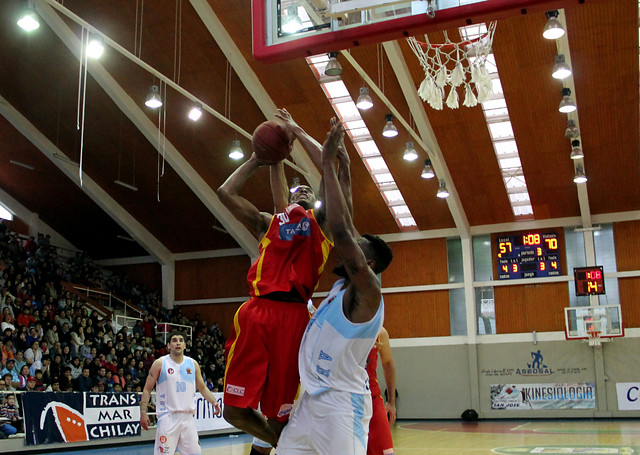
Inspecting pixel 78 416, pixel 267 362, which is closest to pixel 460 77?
pixel 78 416

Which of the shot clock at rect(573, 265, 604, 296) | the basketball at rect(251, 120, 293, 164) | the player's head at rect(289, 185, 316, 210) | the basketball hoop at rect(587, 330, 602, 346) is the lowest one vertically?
the basketball hoop at rect(587, 330, 602, 346)

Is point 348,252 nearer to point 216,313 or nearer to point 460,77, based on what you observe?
point 460,77

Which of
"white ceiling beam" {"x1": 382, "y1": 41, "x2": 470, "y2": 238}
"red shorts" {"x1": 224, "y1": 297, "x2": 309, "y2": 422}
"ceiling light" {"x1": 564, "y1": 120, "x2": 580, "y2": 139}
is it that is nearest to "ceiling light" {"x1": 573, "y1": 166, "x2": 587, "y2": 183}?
"ceiling light" {"x1": 564, "y1": 120, "x2": 580, "y2": 139}

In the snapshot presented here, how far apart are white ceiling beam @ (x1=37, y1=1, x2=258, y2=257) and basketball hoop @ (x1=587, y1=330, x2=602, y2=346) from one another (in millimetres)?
11313

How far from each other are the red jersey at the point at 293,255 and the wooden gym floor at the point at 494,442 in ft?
28.4

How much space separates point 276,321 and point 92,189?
2101 centimetres

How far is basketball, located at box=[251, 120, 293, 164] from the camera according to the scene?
4.34 m

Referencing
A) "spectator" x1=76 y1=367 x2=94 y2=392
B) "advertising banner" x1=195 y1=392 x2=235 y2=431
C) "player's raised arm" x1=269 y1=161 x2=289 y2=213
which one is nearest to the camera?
"player's raised arm" x1=269 y1=161 x2=289 y2=213

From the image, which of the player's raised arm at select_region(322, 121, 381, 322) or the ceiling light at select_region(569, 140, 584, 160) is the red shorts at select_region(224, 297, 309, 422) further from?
the ceiling light at select_region(569, 140, 584, 160)

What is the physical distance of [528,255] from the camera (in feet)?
76.7

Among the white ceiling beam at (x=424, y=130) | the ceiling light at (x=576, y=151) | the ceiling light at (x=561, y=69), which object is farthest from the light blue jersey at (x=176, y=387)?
the ceiling light at (x=576, y=151)

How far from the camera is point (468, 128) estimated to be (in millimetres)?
19500

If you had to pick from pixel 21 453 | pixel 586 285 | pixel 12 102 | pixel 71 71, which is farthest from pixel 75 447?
pixel 586 285

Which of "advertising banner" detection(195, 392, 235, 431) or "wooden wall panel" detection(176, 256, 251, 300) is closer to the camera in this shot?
"advertising banner" detection(195, 392, 235, 431)
